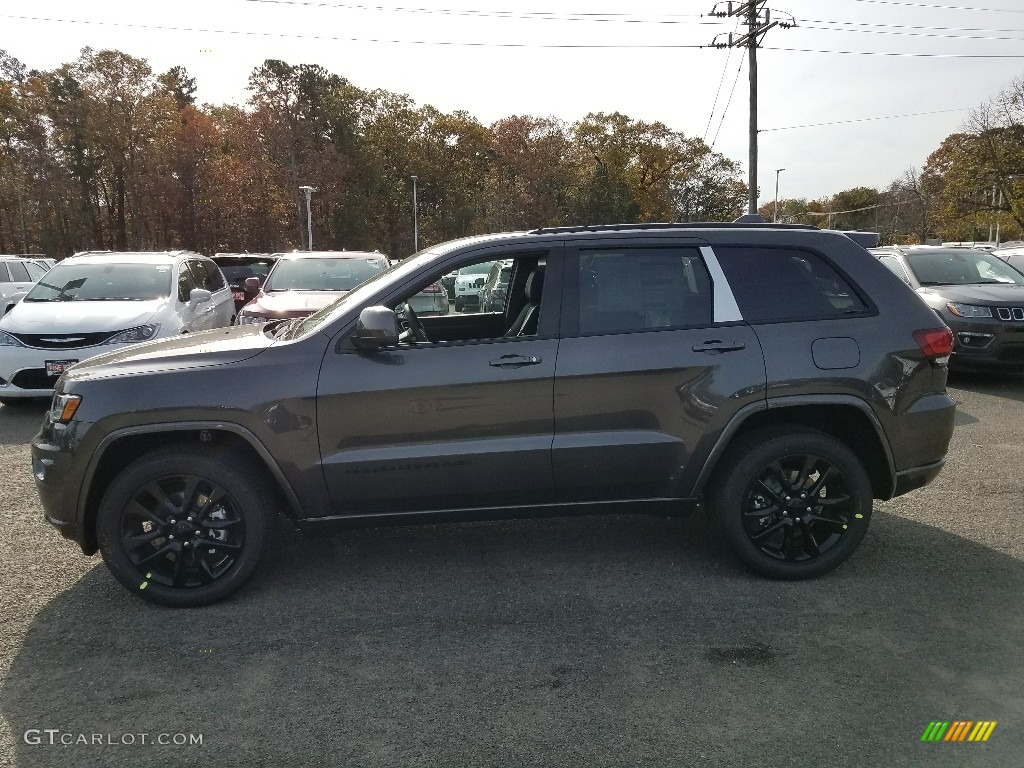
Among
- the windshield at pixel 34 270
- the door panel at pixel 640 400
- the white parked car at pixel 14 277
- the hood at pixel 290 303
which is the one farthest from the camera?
the windshield at pixel 34 270

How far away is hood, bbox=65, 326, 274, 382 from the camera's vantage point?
4000mm

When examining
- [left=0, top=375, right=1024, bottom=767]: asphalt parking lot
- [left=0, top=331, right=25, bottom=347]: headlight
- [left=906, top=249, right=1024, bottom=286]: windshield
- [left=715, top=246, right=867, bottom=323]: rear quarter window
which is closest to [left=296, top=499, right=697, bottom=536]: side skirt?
[left=0, top=375, right=1024, bottom=767]: asphalt parking lot

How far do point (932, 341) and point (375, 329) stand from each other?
298 centimetres

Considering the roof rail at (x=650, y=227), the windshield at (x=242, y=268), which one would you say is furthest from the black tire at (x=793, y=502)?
the windshield at (x=242, y=268)

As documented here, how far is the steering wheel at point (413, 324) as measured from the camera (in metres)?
4.55

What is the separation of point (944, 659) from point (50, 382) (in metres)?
8.57

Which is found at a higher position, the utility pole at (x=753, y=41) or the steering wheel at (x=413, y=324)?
the utility pole at (x=753, y=41)

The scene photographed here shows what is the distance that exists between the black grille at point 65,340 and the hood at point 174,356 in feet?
15.4

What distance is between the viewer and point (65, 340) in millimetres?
8562

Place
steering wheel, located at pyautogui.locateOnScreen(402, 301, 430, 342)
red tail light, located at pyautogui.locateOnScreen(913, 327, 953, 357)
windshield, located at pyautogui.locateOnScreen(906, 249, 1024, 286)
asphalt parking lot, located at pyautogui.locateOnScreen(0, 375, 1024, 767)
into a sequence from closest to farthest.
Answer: asphalt parking lot, located at pyautogui.locateOnScreen(0, 375, 1024, 767) < red tail light, located at pyautogui.locateOnScreen(913, 327, 953, 357) < steering wheel, located at pyautogui.locateOnScreen(402, 301, 430, 342) < windshield, located at pyautogui.locateOnScreen(906, 249, 1024, 286)

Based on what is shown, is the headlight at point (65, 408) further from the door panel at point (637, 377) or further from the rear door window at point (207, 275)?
the rear door window at point (207, 275)

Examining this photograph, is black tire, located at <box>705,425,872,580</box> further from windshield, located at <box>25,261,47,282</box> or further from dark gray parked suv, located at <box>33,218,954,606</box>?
windshield, located at <box>25,261,47,282</box>

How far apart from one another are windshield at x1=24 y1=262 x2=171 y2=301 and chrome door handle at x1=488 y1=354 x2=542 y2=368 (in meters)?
6.92
